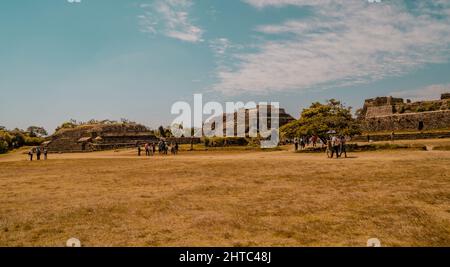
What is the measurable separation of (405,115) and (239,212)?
36.4 metres

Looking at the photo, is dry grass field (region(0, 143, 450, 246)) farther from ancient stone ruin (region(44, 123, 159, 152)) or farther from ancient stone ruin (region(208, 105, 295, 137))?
ancient stone ruin (region(208, 105, 295, 137))

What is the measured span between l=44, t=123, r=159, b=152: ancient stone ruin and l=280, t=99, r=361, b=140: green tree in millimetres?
21973

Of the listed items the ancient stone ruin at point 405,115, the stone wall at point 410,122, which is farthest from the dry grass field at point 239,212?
the ancient stone ruin at point 405,115

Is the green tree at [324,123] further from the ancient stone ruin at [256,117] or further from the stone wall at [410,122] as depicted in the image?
the ancient stone ruin at [256,117]

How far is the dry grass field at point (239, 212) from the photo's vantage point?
15.6 ft

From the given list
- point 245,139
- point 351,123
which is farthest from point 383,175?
point 245,139

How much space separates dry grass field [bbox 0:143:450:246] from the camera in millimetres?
4742

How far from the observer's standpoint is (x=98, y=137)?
41.1 meters

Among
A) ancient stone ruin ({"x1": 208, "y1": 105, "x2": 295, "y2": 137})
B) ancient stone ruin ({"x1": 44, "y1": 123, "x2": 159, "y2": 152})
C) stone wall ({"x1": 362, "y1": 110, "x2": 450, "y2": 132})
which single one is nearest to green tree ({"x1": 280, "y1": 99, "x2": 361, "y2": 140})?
stone wall ({"x1": 362, "y1": 110, "x2": 450, "y2": 132})

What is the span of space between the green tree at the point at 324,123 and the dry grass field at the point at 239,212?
1433 cm

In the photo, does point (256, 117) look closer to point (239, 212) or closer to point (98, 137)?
point (98, 137)

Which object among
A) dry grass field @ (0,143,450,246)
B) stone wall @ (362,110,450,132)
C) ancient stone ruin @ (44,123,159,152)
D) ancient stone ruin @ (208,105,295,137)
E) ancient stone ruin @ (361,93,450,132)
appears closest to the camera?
dry grass field @ (0,143,450,246)

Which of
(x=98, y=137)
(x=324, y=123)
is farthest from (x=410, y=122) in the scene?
(x=98, y=137)
